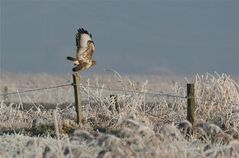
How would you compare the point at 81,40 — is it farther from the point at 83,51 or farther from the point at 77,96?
the point at 77,96

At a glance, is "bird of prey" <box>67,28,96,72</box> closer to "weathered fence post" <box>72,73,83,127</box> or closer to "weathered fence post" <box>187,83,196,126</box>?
"weathered fence post" <box>72,73,83,127</box>

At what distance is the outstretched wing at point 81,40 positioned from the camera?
563 inches

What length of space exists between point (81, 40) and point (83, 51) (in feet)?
0.81

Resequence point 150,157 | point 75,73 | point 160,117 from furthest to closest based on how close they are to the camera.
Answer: point 160,117 → point 75,73 → point 150,157

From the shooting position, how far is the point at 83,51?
46.9 feet

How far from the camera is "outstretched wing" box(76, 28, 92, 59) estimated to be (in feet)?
46.9

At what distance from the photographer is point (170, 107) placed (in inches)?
641

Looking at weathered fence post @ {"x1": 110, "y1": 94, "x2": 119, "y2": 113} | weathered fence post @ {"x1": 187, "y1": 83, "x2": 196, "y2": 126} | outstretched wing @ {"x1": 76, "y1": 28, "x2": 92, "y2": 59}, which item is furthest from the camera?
weathered fence post @ {"x1": 110, "y1": 94, "x2": 119, "y2": 113}

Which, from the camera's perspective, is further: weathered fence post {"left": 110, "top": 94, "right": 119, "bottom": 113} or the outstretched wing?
weathered fence post {"left": 110, "top": 94, "right": 119, "bottom": 113}

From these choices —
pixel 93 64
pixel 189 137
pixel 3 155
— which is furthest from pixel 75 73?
pixel 3 155

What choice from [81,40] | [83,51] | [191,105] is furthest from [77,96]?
[191,105]

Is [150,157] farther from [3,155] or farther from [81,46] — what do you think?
[81,46]

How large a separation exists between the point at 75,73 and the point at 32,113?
10.7 ft

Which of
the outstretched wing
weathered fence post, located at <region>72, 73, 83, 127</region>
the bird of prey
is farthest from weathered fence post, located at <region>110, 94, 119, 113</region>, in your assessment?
the outstretched wing
